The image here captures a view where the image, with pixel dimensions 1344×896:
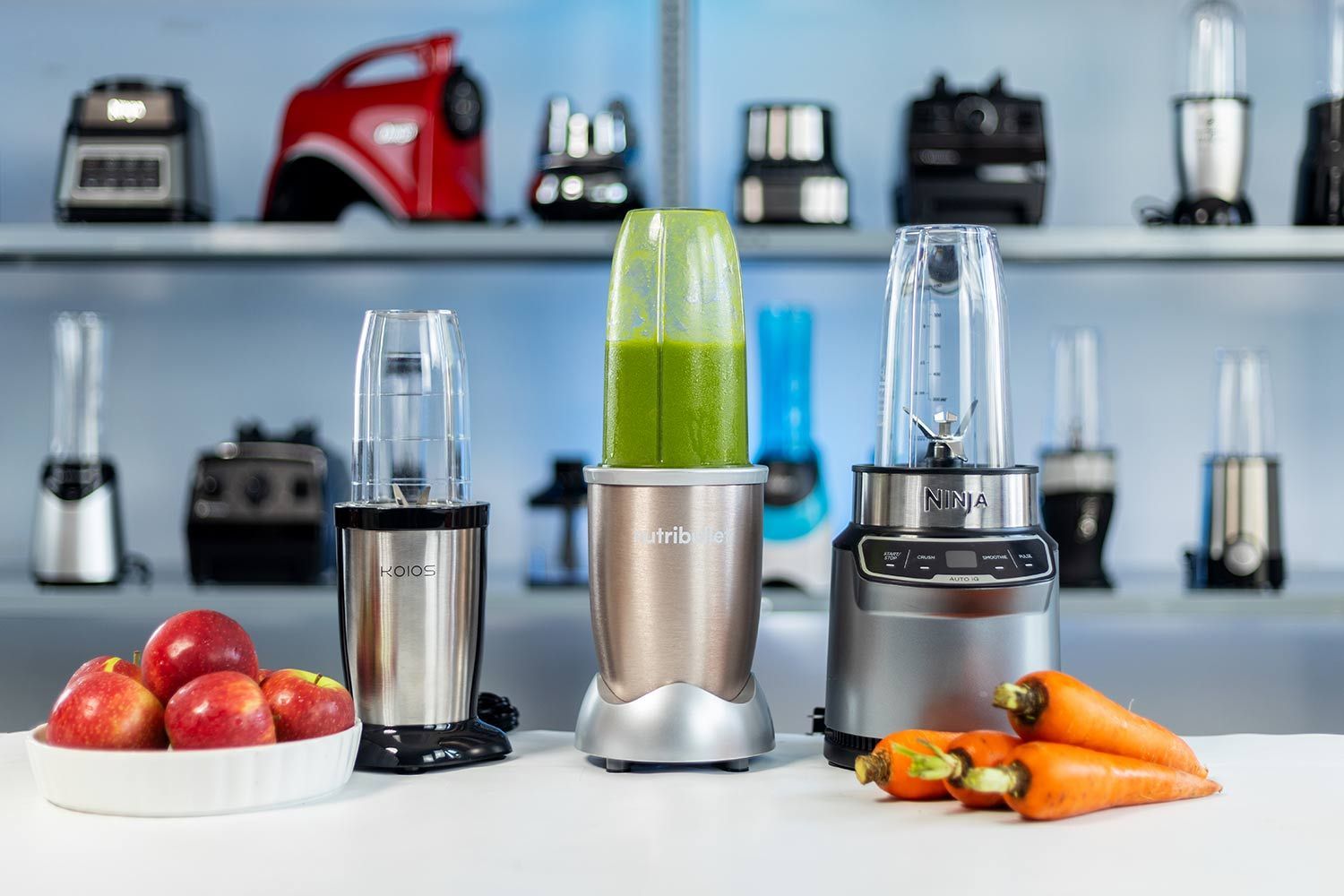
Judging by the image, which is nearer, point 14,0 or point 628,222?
point 628,222

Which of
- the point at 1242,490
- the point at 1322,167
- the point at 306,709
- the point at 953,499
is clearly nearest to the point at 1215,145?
the point at 1322,167

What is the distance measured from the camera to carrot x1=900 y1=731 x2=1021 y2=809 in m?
0.76

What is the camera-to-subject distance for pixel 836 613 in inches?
36.4

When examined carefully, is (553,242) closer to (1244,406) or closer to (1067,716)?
(1244,406)

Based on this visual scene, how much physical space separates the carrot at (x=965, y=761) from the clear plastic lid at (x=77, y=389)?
1.67 meters

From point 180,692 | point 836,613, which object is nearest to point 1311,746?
point 836,613

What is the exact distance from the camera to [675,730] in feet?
2.88

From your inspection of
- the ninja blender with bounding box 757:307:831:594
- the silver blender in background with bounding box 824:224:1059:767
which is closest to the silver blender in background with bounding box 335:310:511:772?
the silver blender in background with bounding box 824:224:1059:767

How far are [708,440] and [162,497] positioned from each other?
1.72m

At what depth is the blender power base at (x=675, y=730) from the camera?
0.88 metres

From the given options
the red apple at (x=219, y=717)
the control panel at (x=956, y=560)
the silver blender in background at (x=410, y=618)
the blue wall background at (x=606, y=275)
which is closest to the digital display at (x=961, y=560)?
the control panel at (x=956, y=560)

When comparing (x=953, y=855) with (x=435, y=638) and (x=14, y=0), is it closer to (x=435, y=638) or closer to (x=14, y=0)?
(x=435, y=638)

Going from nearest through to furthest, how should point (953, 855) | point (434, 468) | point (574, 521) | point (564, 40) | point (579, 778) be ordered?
point (953, 855) < point (579, 778) < point (434, 468) < point (574, 521) < point (564, 40)

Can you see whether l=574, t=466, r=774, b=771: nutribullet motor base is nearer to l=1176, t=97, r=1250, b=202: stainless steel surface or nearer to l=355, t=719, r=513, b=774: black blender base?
l=355, t=719, r=513, b=774: black blender base
